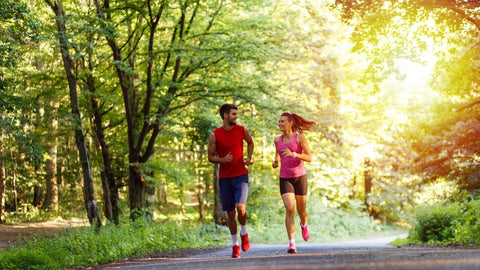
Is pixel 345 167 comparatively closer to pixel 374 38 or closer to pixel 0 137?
pixel 0 137

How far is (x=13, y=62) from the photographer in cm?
1178

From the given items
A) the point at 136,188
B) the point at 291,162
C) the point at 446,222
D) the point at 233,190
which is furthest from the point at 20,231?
the point at 446,222

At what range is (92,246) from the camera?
445 inches

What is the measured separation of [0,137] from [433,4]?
19.7m

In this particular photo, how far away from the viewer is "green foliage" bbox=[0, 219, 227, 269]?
972cm

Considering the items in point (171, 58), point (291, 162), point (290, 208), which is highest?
point (171, 58)

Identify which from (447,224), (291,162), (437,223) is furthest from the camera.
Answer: (437,223)

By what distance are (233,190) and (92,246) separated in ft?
12.3

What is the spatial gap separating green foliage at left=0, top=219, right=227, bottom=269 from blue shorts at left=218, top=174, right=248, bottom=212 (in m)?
3.11

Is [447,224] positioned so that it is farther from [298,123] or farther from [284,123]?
[284,123]

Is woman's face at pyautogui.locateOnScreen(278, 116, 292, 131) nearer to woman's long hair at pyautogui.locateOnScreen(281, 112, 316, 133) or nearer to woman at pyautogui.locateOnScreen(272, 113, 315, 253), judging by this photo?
woman at pyautogui.locateOnScreen(272, 113, 315, 253)

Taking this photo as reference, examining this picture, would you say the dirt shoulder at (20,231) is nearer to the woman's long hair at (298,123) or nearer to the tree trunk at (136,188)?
the tree trunk at (136,188)

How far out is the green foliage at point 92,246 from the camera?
31.9 ft

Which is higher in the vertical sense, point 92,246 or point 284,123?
point 284,123
